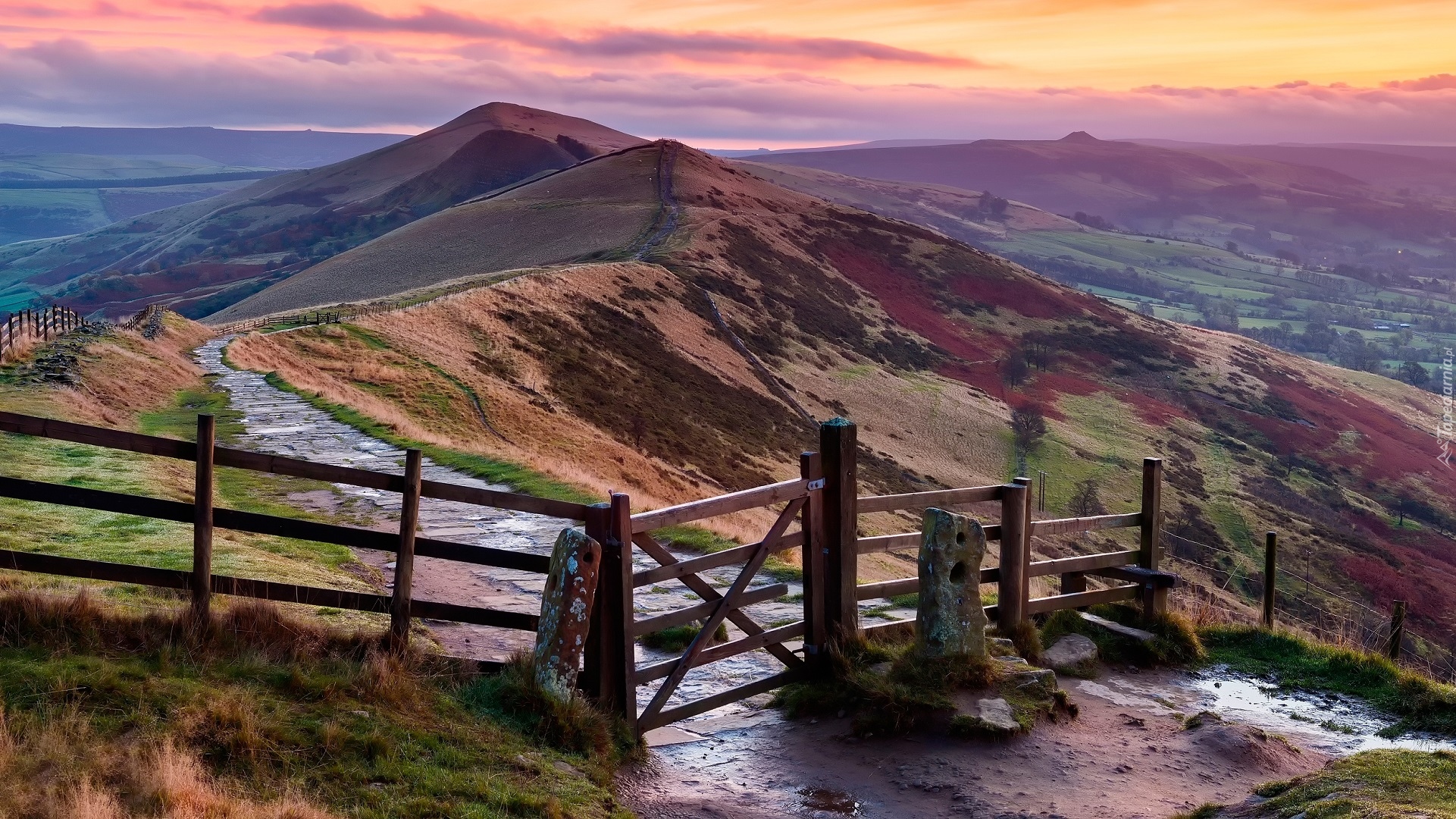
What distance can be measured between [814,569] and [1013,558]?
222 centimetres

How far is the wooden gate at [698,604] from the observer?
26.8 ft

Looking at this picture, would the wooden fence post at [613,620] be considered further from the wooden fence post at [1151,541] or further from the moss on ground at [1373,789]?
the wooden fence post at [1151,541]

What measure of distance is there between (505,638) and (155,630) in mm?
3968

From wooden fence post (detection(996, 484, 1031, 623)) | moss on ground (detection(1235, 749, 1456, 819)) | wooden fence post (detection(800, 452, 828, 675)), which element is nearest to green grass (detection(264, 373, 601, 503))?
wooden fence post (detection(800, 452, 828, 675))

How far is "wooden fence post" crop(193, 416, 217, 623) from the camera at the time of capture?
24.9ft

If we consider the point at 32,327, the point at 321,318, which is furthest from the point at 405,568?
the point at 321,318

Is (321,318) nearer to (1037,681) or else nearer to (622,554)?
(622,554)

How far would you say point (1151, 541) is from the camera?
11.9 metres

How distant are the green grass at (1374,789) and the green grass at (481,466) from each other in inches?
425

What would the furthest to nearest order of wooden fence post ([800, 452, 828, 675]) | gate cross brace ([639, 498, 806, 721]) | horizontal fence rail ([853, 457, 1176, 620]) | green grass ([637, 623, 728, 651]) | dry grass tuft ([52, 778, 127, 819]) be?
1. green grass ([637, 623, 728, 651])
2. horizontal fence rail ([853, 457, 1176, 620])
3. wooden fence post ([800, 452, 828, 675])
4. gate cross brace ([639, 498, 806, 721])
5. dry grass tuft ([52, 778, 127, 819])

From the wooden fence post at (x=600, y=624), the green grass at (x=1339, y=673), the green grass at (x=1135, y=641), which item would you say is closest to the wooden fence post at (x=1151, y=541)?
the green grass at (x=1135, y=641)

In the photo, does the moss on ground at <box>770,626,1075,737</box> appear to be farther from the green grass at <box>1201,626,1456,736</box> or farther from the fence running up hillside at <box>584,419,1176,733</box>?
the green grass at <box>1201,626,1456,736</box>

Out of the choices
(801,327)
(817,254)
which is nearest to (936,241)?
(817,254)

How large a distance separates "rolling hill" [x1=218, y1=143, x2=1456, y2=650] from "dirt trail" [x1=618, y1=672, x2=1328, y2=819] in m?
12.4
